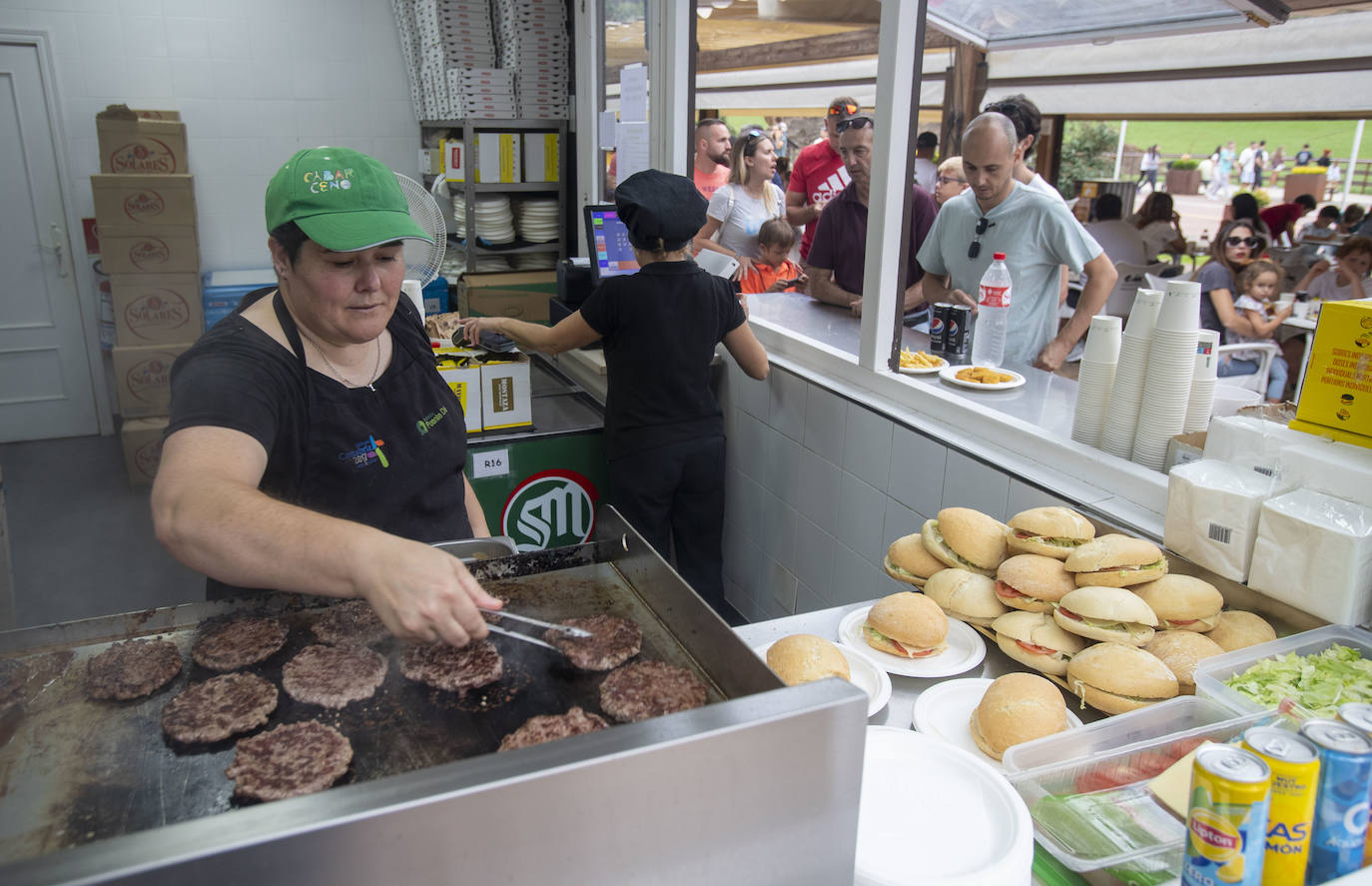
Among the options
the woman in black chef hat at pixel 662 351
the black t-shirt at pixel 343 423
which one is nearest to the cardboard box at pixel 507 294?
the woman in black chef hat at pixel 662 351

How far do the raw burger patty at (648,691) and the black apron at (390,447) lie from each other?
0.71 meters

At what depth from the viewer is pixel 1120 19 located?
4504 mm

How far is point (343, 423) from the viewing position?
1.71 meters

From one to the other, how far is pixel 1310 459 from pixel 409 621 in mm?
1511

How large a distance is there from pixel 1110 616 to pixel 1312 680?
0.93 feet

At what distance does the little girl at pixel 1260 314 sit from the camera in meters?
5.01

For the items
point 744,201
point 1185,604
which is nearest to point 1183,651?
point 1185,604

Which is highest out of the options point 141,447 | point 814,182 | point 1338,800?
point 814,182

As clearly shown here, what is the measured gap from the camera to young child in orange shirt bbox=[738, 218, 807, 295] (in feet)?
15.6

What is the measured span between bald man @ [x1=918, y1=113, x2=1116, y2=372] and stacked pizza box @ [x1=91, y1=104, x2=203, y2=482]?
4.38 metres

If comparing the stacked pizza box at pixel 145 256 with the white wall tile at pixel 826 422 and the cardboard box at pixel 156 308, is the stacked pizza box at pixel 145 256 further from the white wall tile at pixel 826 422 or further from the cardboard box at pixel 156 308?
the white wall tile at pixel 826 422

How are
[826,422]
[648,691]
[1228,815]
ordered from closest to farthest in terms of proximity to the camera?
[1228,815] → [648,691] → [826,422]

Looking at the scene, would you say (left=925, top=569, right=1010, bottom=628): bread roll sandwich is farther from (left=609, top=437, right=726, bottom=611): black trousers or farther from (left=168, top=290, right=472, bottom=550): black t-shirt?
(left=609, top=437, right=726, bottom=611): black trousers

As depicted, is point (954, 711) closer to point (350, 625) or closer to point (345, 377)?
point (350, 625)
